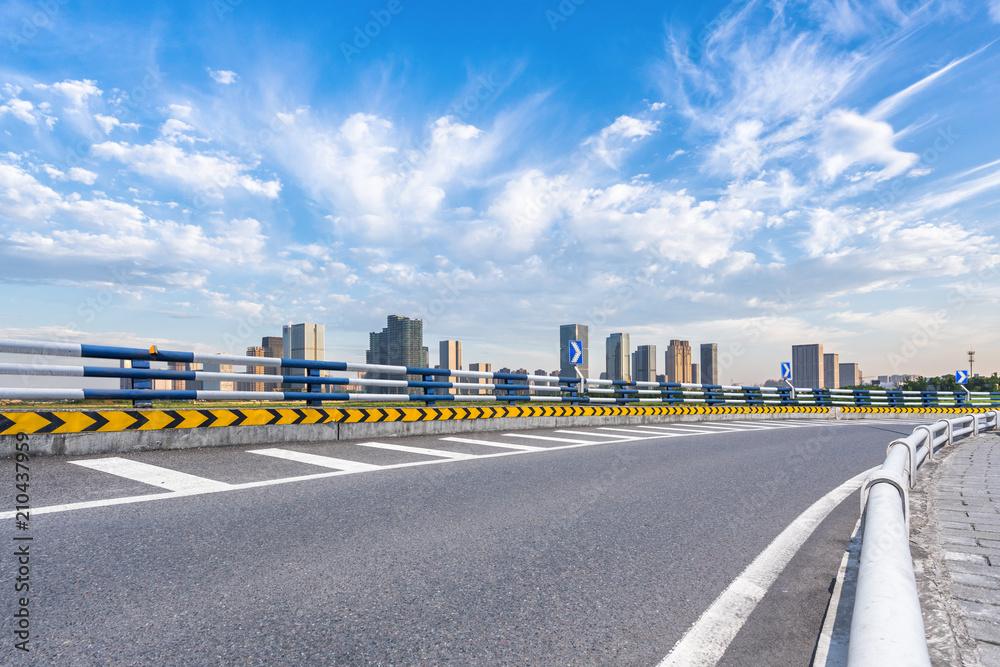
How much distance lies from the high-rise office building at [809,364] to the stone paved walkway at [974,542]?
2100 inches

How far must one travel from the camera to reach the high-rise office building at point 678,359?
230 feet

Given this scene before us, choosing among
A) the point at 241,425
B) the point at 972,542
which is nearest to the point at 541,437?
the point at 241,425

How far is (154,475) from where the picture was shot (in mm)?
5789

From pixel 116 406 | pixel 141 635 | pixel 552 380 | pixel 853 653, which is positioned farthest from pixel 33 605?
pixel 552 380

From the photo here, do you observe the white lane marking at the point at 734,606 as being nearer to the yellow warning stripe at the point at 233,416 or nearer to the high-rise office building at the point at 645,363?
the yellow warning stripe at the point at 233,416

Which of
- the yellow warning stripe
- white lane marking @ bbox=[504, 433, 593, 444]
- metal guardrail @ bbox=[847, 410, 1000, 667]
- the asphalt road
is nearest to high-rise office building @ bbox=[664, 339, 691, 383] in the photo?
the yellow warning stripe

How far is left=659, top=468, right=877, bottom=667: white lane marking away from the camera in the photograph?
2582 mm

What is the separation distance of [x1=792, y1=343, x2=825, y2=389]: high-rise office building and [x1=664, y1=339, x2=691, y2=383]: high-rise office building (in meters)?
12.2

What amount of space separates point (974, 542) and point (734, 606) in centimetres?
258

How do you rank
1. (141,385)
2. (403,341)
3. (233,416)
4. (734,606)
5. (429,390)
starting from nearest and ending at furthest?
1. (734,606)
2. (141,385)
3. (233,416)
4. (429,390)
5. (403,341)

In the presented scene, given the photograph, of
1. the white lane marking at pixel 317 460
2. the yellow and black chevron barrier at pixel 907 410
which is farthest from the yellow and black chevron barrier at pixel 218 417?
the yellow and black chevron barrier at pixel 907 410

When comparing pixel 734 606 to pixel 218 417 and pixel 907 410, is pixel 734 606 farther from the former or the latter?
pixel 907 410

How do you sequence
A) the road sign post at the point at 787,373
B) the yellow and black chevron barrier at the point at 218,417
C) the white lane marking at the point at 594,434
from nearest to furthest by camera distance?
1. the yellow and black chevron barrier at the point at 218,417
2. the white lane marking at the point at 594,434
3. the road sign post at the point at 787,373

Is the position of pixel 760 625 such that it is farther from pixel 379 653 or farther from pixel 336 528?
pixel 336 528
